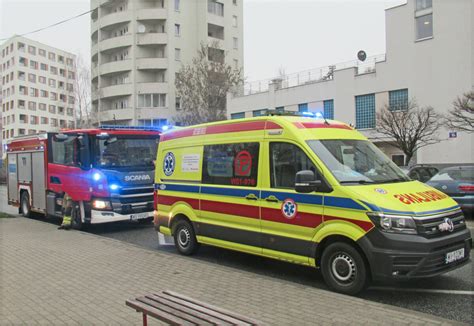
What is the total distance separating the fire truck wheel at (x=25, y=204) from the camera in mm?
14615

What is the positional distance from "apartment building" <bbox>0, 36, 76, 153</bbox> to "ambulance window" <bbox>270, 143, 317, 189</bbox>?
90266 mm

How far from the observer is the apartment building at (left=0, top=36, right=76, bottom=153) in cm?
9344

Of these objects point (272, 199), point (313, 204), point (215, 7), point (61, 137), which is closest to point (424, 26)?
point (61, 137)

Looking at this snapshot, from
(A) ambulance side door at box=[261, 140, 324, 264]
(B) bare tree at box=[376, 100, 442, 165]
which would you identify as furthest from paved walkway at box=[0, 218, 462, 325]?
(B) bare tree at box=[376, 100, 442, 165]

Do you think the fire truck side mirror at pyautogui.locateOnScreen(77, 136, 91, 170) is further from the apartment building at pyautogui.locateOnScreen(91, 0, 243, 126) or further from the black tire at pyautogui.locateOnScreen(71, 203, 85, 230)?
the apartment building at pyautogui.locateOnScreen(91, 0, 243, 126)

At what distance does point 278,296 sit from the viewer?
5.45 m

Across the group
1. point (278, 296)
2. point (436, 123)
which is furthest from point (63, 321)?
point (436, 123)

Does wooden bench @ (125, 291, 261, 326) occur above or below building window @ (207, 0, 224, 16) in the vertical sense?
below

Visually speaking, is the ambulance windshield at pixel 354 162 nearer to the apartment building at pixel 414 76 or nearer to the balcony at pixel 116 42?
the apartment building at pixel 414 76

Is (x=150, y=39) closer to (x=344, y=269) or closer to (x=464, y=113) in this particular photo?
(x=464, y=113)

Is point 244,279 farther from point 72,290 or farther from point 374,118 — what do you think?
point 374,118

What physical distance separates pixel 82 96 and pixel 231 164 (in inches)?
2055

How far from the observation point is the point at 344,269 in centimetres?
578

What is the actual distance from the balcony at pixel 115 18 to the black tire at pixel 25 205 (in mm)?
44488
